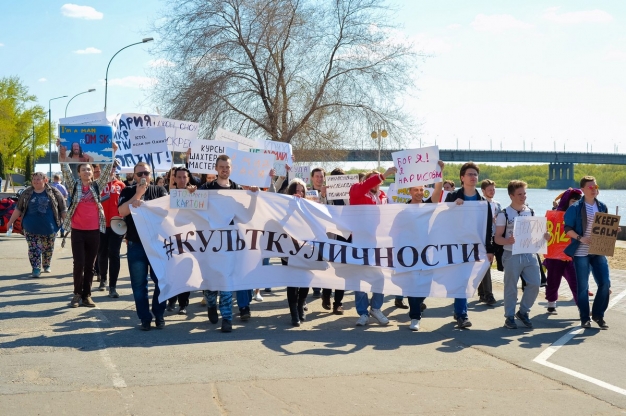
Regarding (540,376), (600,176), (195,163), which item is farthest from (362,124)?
(600,176)

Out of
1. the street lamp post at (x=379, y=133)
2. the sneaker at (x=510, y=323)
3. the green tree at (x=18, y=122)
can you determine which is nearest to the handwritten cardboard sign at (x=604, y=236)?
the sneaker at (x=510, y=323)

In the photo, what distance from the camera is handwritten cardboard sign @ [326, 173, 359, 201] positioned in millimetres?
11930

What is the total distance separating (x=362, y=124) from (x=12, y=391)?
Result: 86.9 feet

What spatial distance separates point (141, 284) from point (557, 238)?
6127 millimetres

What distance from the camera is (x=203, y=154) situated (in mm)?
11266

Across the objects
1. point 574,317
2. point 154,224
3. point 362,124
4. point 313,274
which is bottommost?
point 574,317

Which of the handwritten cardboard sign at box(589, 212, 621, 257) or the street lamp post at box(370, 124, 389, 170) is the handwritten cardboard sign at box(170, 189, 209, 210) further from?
the street lamp post at box(370, 124, 389, 170)

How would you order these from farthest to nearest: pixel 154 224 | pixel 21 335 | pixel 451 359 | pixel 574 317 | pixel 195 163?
pixel 195 163 < pixel 574 317 < pixel 154 224 < pixel 21 335 < pixel 451 359

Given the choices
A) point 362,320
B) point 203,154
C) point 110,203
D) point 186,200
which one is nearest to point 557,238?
point 362,320

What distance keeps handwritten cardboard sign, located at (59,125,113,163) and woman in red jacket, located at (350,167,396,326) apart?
533cm

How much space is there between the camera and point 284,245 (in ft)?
30.8

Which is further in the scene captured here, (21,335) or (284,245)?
(284,245)

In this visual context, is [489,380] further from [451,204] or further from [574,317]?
[574,317]

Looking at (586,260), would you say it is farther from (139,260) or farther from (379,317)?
(139,260)
